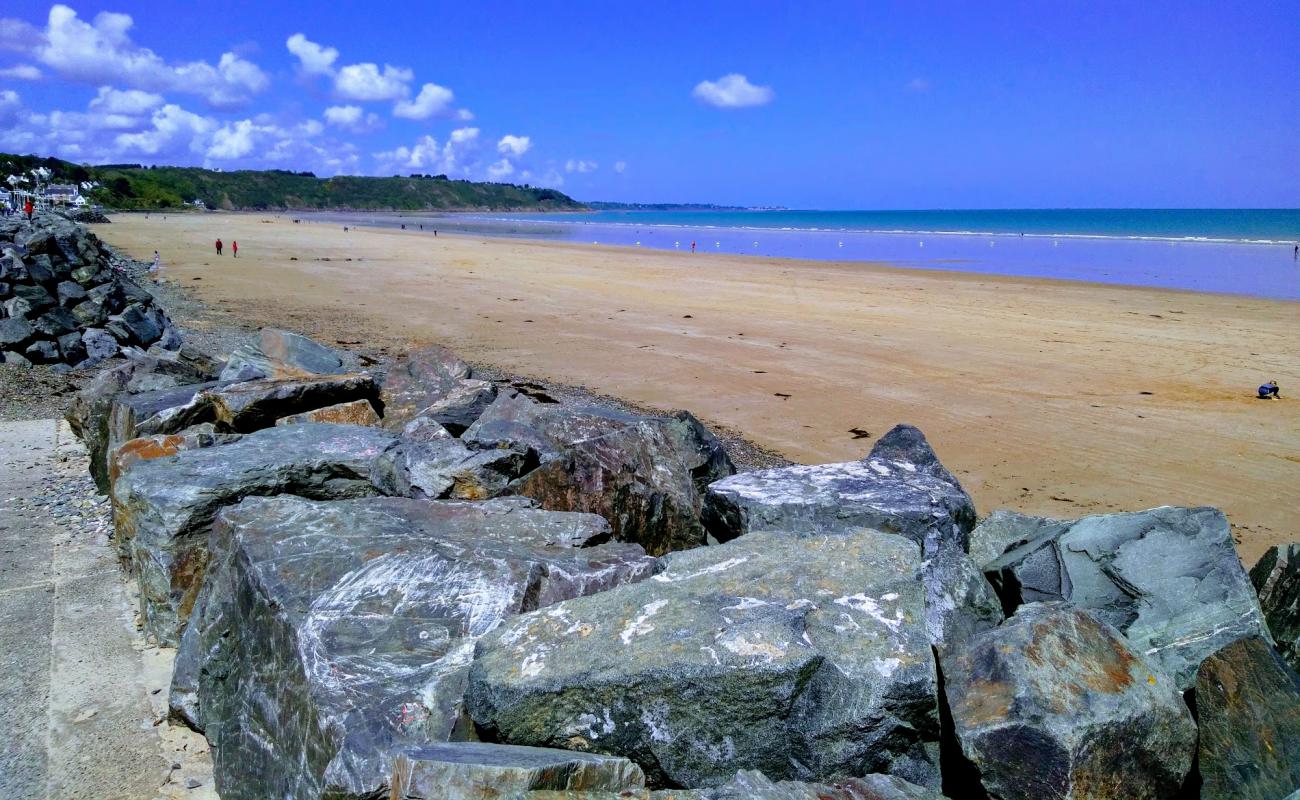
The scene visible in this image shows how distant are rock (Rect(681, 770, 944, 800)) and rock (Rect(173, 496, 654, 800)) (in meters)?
0.94

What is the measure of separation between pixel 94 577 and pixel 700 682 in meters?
4.51

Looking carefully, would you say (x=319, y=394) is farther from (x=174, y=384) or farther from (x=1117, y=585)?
(x=1117, y=585)

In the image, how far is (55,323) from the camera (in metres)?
11.9

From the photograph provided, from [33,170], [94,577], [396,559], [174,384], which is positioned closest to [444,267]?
[174,384]

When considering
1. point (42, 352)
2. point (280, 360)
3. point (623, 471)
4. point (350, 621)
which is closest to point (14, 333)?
point (42, 352)

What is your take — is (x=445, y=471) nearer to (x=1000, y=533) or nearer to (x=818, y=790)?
(x=818, y=790)

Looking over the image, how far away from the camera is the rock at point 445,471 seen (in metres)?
4.82

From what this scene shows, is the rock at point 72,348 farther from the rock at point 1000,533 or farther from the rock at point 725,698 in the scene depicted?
the rock at point 1000,533

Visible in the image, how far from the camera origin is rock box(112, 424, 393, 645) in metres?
4.60

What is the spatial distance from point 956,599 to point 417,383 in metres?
5.38

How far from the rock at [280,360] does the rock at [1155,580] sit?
5.63 meters

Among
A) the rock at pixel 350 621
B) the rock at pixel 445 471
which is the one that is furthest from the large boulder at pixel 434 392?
the rock at pixel 350 621

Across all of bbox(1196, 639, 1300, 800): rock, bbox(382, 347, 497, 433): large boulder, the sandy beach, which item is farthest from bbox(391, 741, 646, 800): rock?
the sandy beach

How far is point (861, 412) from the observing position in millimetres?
10305
